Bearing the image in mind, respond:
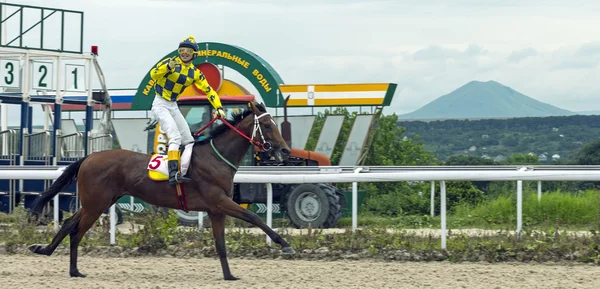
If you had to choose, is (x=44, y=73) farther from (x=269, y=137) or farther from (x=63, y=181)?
(x=269, y=137)

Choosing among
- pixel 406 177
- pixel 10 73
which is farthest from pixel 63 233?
pixel 10 73

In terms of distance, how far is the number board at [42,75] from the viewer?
44.0ft

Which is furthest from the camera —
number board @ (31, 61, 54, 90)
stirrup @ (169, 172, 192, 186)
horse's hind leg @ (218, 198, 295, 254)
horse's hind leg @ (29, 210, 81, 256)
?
number board @ (31, 61, 54, 90)

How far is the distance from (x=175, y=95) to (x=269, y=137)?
931mm

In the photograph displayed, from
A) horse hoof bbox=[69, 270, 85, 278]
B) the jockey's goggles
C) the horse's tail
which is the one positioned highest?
the jockey's goggles

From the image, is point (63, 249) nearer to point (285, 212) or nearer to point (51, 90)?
point (285, 212)

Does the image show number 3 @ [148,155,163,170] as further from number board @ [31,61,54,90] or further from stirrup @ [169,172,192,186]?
number board @ [31,61,54,90]

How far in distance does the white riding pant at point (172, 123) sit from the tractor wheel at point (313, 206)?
4.07 m

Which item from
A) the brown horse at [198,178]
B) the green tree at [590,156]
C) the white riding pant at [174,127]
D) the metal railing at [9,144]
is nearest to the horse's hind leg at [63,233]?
the brown horse at [198,178]

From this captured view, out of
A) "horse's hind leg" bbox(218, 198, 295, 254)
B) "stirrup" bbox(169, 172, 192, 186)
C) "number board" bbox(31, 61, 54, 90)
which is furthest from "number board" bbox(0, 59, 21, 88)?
"horse's hind leg" bbox(218, 198, 295, 254)

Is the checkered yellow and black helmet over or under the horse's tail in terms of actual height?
over

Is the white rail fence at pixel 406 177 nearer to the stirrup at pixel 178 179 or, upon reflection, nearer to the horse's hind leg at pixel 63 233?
the horse's hind leg at pixel 63 233

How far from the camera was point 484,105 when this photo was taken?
13550 cm

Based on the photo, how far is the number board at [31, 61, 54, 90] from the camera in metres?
13.4
